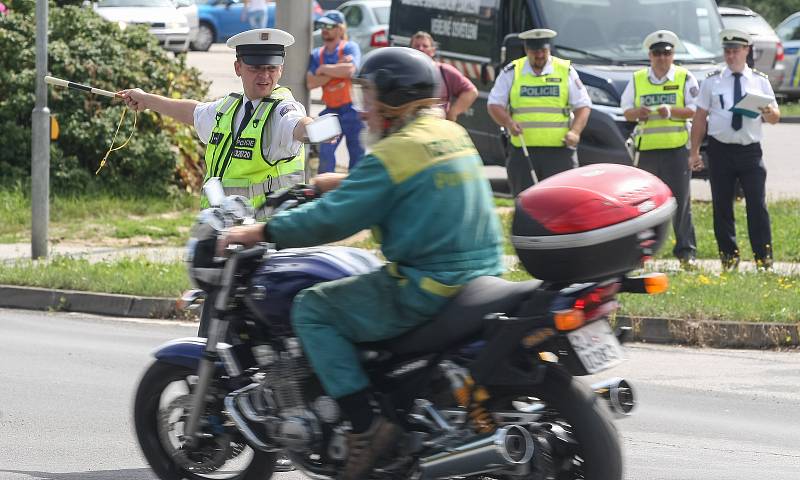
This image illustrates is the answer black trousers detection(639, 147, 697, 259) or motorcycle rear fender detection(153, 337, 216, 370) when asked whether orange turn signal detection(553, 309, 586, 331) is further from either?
black trousers detection(639, 147, 697, 259)

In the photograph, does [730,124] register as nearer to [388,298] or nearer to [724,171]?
[724,171]

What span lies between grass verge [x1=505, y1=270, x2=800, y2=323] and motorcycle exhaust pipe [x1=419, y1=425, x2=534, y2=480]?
5063 mm

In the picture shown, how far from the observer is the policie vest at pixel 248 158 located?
677 centimetres

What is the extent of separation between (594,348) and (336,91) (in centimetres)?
995

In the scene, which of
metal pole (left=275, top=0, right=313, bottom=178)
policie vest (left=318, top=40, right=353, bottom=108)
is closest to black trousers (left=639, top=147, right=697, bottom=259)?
metal pole (left=275, top=0, right=313, bottom=178)

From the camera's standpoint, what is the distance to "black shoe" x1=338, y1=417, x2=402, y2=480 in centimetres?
509

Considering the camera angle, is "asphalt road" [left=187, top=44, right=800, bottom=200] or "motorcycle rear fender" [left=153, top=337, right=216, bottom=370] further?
"asphalt road" [left=187, top=44, right=800, bottom=200]

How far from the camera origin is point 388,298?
5148mm

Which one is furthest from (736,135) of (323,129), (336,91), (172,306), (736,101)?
(323,129)

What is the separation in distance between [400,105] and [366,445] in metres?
1.18

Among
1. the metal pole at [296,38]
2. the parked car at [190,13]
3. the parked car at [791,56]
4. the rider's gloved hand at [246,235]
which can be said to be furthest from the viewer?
the parked car at [190,13]

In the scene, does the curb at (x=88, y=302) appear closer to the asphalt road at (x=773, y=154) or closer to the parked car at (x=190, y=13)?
the asphalt road at (x=773, y=154)

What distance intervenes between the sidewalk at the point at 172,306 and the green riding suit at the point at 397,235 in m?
4.70

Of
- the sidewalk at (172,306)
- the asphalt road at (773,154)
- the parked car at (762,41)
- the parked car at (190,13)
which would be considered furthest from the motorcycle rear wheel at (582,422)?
the parked car at (190,13)
